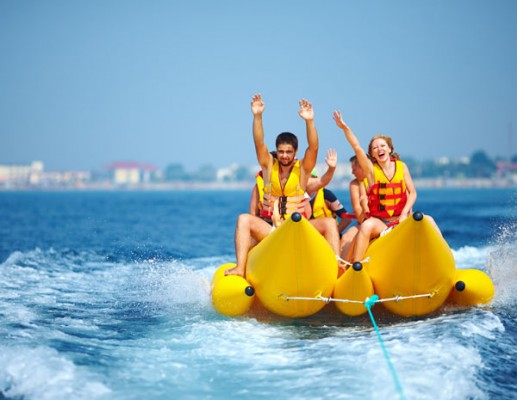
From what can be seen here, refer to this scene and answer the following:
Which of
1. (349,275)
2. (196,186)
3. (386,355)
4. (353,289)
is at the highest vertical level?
(349,275)

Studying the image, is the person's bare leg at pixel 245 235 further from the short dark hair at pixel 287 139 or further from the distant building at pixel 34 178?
the distant building at pixel 34 178

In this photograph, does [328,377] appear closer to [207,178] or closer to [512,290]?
[512,290]

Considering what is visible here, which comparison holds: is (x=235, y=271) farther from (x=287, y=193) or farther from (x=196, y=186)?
(x=196, y=186)

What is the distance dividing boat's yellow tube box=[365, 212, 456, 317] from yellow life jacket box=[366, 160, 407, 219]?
49 cm

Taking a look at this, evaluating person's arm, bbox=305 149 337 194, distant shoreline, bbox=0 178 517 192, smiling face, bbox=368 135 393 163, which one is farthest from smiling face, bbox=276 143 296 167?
distant shoreline, bbox=0 178 517 192

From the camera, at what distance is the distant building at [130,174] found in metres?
158

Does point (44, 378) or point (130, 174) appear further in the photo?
point (130, 174)

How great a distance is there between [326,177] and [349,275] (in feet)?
3.14

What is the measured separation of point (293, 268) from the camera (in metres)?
4.73

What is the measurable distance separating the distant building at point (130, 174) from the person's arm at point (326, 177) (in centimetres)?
15262

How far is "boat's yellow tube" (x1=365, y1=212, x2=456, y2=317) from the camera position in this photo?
4664 millimetres

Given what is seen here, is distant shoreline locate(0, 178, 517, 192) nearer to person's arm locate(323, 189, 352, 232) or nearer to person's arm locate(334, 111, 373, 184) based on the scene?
person's arm locate(323, 189, 352, 232)

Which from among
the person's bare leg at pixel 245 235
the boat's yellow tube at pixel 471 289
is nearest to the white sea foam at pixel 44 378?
the person's bare leg at pixel 245 235

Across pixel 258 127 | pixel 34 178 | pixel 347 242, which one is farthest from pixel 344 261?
pixel 34 178
